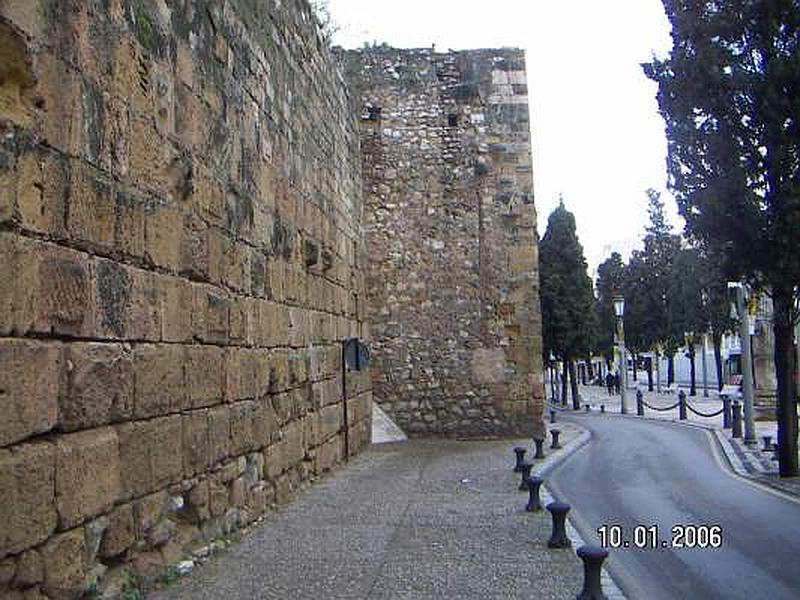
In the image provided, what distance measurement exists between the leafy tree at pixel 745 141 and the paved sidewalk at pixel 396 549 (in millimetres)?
4173

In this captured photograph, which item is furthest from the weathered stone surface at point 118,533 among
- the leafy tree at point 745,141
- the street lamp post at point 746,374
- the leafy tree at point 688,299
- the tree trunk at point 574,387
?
the leafy tree at point 688,299

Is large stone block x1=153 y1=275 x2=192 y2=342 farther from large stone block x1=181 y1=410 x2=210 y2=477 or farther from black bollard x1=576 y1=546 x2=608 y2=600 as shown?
black bollard x1=576 y1=546 x2=608 y2=600

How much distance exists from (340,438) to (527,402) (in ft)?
17.0

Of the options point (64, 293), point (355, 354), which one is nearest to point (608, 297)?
point (355, 354)

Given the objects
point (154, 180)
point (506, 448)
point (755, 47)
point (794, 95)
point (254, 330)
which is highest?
point (755, 47)

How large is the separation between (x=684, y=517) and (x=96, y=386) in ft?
19.5

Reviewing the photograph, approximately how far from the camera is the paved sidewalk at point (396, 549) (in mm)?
5234

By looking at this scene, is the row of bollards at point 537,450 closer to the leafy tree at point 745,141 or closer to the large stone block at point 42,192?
→ the leafy tree at point 745,141

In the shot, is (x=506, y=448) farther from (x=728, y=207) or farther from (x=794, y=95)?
(x=794, y=95)

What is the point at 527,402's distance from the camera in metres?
15.5

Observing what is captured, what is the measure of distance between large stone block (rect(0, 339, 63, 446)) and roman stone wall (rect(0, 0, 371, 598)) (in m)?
0.01

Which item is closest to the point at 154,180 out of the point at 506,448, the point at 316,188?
the point at 316,188

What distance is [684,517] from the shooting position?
8141 millimetres

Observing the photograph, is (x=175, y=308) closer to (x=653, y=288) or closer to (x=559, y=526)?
(x=559, y=526)
